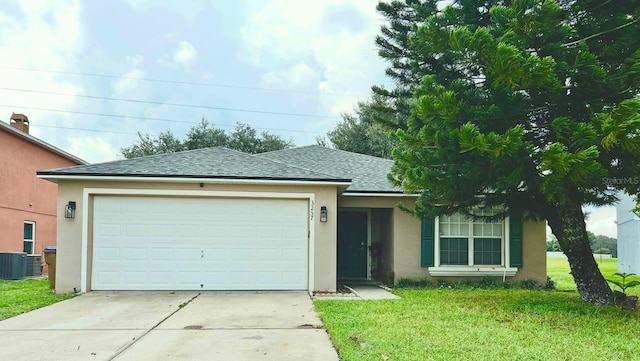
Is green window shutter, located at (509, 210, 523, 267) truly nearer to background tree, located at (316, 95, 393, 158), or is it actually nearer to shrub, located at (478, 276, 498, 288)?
shrub, located at (478, 276, 498, 288)

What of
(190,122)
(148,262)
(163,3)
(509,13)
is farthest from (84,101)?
(509,13)

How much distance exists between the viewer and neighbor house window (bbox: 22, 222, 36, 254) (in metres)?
17.6

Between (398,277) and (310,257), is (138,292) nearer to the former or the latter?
(310,257)

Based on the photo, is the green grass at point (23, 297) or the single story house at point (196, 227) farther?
the single story house at point (196, 227)

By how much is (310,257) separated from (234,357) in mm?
5708

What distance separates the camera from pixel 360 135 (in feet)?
101

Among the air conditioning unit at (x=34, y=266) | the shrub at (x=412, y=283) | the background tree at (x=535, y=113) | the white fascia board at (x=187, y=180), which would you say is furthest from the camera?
the air conditioning unit at (x=34, y=266)

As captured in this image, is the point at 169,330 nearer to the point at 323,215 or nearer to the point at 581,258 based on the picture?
the point at 323,215

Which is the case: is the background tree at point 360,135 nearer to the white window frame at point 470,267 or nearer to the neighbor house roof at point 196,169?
the white window frame at point 470,267

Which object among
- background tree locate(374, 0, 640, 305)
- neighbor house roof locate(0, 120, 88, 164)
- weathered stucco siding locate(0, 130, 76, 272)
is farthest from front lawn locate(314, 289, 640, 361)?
neighbor house roof locate(0, 120, 88, 164)

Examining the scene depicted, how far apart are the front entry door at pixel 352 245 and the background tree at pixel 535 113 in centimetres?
503

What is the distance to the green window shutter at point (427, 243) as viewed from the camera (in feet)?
42.0

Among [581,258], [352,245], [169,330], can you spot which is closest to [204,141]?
[352,245]

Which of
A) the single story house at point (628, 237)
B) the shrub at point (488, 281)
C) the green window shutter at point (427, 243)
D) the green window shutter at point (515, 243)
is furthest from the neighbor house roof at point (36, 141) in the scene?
the single story house at point (628, 237)
